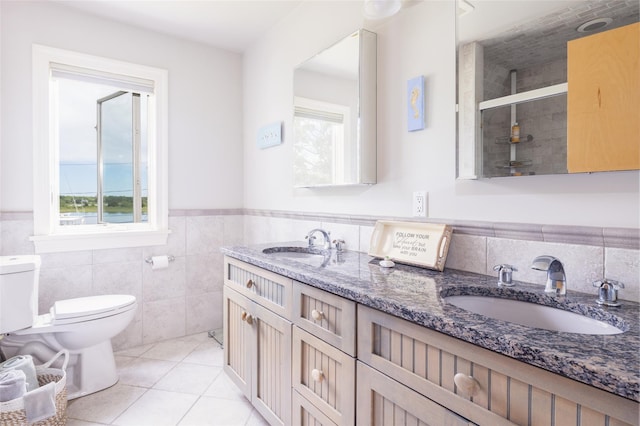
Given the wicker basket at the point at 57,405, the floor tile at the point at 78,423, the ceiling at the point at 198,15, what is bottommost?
the floor tile at the point at 78,423

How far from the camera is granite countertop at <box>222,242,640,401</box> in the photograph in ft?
2.05

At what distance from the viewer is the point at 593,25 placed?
106cm

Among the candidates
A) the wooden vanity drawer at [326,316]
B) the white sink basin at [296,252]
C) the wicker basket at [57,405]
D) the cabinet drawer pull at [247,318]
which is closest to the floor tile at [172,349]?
the wicker basket at [57,405]

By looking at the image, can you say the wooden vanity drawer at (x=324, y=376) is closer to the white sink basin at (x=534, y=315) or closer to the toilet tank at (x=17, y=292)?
the white sink basin at (x=534, y=315)

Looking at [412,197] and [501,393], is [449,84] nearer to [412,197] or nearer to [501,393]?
[412,197]

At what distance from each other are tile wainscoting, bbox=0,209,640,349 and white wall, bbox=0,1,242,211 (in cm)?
20

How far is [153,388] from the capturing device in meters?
2.14

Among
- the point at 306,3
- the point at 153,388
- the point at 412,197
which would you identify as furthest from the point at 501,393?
the point at 306,3

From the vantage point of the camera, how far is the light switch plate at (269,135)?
2.58 meters

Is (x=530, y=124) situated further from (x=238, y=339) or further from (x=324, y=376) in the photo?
(x=238, y=339)

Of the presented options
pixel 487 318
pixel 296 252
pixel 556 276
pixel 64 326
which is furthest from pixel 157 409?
pixel 556 276

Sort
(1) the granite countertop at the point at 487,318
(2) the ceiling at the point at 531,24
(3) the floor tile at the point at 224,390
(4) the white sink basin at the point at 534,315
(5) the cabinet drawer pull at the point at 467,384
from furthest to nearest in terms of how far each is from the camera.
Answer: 1. (3) the floor tile at the point at 224,390
2. (2) the ceiling at the point at 531,24
3. (4) the white sink basin at the point at 534,315
4. (5) the cabinet drawer pull at the point at 467,384
5. (1) the granite countertop at the point at 487,318

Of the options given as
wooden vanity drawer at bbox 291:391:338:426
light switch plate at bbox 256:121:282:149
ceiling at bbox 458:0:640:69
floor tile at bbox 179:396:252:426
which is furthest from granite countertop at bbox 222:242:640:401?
light switch plate at bbox 256:121:282:149

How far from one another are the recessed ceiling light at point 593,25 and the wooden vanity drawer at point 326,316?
1.10 m
